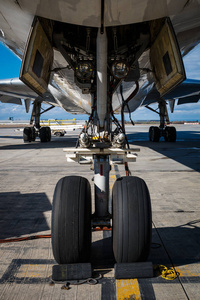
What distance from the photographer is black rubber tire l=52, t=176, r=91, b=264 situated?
2.61 m

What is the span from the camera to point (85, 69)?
12.5ft

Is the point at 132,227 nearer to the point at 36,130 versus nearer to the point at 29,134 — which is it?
the point at 29,134

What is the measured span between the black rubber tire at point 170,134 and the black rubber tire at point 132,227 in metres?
15.4

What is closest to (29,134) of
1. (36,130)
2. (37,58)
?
(36,130)

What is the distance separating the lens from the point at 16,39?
372 centimetres

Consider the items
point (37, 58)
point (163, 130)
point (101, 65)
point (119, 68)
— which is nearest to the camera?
point (37, 58)

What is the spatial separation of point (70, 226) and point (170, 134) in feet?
51.5

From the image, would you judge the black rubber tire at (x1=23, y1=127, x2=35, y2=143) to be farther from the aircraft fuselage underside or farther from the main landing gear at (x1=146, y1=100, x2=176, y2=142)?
the aircraft fuselage underside

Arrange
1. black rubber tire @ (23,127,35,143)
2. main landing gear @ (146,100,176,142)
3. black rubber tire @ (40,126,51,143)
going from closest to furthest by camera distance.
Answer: main landing gear @ (146,100,176,142) < black rubber tire @ (23,127,35,143) < black rubber tire @ (40,126,51,143)

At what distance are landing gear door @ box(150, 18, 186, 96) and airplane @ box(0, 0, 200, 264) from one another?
11mm

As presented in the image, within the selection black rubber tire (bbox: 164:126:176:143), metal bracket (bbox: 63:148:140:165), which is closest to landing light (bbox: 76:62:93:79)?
metal bracket (bbox: 63:148:140:165)

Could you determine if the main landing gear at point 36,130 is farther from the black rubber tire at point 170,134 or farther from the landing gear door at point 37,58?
the landing gear door at point 37,58

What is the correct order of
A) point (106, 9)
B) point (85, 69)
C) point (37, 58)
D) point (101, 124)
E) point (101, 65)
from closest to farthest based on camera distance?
1. point (106, 9)
2. point (37, 58)
3. point (101, 65)
4. point (85, 69)
5. point (101, 124)

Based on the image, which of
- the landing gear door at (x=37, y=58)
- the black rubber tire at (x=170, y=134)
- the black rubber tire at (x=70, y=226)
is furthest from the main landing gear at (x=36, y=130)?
the black rubber tire at (x=70, y=226)
